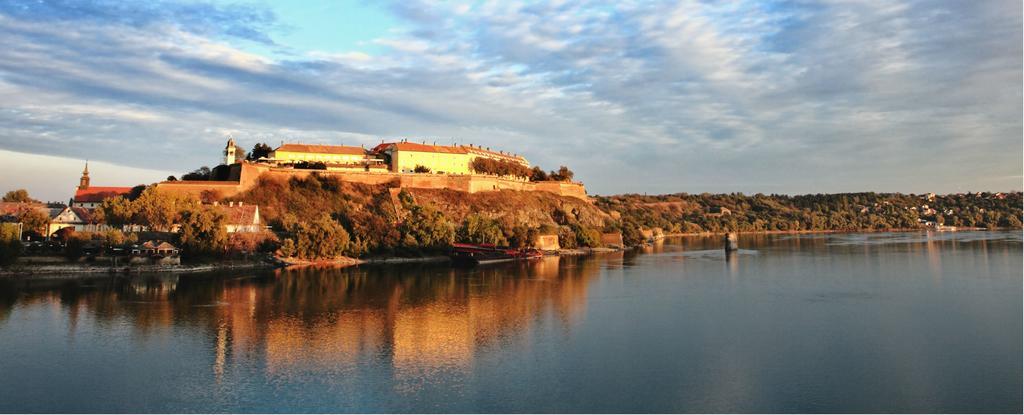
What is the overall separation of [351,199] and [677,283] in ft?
71.0

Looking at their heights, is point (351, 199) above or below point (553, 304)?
above

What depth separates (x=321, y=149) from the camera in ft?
148

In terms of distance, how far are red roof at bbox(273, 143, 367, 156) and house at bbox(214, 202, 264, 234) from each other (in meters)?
9.22

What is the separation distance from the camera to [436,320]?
1867 cm

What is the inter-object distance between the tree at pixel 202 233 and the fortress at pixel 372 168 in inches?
234

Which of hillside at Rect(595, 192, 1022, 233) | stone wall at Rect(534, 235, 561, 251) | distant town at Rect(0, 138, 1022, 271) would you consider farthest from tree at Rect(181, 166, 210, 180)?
hillside at Rect(595, 192, 1022, 233)

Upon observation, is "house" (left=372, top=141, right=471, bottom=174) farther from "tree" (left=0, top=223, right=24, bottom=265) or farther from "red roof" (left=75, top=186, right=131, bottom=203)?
"tree" (left=0, top=223, right=24, bottom=265)

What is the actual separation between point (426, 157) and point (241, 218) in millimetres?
16255

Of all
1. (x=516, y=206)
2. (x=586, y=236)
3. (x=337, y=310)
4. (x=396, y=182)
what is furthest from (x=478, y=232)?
(x=337, y=310)

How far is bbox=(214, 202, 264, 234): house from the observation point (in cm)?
3375

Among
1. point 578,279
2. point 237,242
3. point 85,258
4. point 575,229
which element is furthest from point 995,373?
point 575,229

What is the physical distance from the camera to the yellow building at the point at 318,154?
43500 millimetres

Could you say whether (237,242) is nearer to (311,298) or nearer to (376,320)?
(311,298)

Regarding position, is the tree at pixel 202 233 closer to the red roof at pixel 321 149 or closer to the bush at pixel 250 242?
the bush at pixel 250 242
